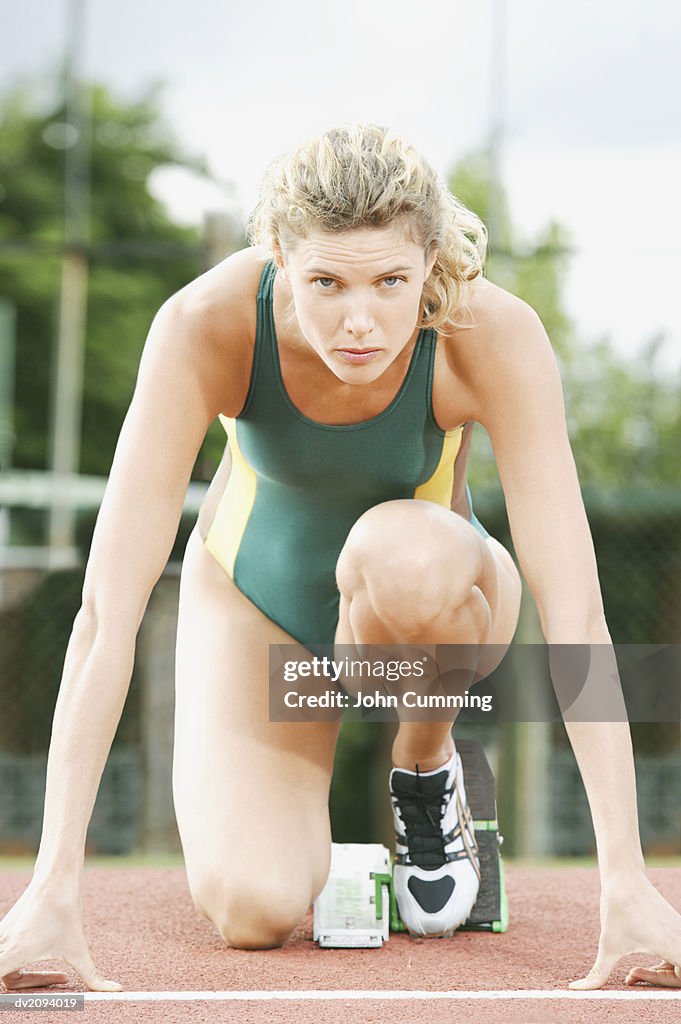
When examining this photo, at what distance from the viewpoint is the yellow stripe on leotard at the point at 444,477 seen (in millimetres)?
2291

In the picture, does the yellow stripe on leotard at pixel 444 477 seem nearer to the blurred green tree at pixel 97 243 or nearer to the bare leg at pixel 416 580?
the bare leg at pixel 416 580

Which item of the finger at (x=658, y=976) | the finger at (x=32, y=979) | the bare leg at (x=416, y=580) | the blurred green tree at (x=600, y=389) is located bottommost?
the finger at (x=658, y=976)

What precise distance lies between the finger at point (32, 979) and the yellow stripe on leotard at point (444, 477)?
1.03 m

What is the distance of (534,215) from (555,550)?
785 centimetres

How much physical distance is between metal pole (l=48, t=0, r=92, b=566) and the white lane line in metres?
4.04

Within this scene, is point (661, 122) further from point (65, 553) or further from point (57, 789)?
point (57, 789)

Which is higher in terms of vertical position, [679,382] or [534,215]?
[534,215]

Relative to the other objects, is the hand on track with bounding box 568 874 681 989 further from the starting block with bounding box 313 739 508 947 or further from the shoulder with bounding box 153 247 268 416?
the shoulder with bounding box 153 247 268 416

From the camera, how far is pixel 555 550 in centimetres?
195

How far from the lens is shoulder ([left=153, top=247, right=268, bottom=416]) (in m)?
2.02

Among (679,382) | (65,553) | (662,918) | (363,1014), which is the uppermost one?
(679,382)

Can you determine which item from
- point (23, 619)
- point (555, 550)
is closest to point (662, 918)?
point (555, 550)

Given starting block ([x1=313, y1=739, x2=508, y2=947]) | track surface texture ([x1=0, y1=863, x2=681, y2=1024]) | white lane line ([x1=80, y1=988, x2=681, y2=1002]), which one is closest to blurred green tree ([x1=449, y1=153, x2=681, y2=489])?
starting block ([x1=313, y1=739, x2=508, y2=947])

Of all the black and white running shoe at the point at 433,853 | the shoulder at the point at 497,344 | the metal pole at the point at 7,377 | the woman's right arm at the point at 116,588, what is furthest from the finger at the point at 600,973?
the metal pole at the point at 7,377
